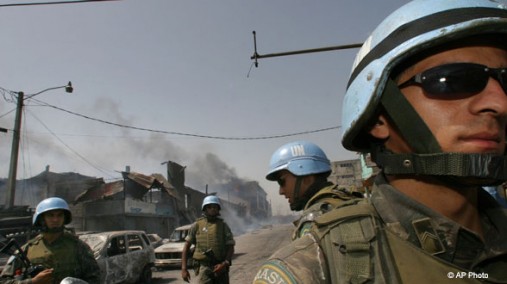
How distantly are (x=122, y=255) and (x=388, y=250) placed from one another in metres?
10.5

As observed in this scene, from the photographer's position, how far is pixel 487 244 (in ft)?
4.09

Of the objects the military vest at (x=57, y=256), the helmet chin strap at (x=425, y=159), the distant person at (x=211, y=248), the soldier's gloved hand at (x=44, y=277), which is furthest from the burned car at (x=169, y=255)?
the helmet chin strap at (x=425, y=159)

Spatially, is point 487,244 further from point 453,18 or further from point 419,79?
point 453,18

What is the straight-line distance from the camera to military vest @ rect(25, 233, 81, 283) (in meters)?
4.34

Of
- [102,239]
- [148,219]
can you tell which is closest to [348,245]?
[102,239]

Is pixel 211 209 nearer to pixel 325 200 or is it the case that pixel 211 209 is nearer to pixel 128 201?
pixel 325 200

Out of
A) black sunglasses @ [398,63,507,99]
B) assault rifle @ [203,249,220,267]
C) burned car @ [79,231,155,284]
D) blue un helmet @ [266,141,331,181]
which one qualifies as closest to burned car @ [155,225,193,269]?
burned car @ [79,231,155,284]

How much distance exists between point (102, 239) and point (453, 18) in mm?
10493

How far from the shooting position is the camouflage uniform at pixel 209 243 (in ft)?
19.4

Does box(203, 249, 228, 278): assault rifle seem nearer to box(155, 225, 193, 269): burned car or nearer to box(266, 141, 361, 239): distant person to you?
box(266, 141, 361, 239): distant person

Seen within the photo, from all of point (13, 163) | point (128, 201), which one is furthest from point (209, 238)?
point (128, 201)

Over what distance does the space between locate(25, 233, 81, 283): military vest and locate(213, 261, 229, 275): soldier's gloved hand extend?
7.02 feet

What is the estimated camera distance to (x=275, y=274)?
3.47ft

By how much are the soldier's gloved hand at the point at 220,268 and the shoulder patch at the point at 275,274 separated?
5.09 metres
